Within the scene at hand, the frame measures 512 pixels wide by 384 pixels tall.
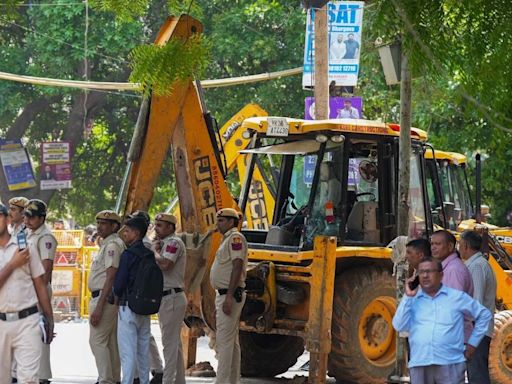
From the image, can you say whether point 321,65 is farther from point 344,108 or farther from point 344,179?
point 344,179

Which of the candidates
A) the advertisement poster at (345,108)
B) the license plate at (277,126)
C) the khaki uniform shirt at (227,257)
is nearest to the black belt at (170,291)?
the khaki uniform shirt at (227,257)

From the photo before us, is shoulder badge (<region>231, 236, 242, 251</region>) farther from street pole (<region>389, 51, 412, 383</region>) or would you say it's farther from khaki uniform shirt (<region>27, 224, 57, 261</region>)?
khaki uniform shirt (<region>27, 224, 57, 261</region>)

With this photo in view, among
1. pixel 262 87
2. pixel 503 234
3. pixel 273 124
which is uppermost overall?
pixel 262 87

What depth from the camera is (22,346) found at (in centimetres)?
993

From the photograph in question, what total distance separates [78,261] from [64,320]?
1294 millimetres

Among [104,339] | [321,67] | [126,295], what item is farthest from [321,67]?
[126,295]

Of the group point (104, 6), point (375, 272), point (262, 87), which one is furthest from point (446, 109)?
point (104, 6)

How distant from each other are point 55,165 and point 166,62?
21.7 meters

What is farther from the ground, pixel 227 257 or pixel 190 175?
pixel 190 175

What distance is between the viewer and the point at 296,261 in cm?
1410

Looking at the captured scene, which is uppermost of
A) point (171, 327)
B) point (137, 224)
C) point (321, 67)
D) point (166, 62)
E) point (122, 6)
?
point (321, 67)

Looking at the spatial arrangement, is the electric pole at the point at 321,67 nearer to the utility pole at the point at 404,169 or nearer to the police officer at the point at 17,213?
the utility pole at the point at 404,169

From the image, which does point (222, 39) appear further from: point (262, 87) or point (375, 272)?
point (375, 272)

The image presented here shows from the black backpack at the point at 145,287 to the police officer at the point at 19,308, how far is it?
6.28ft
